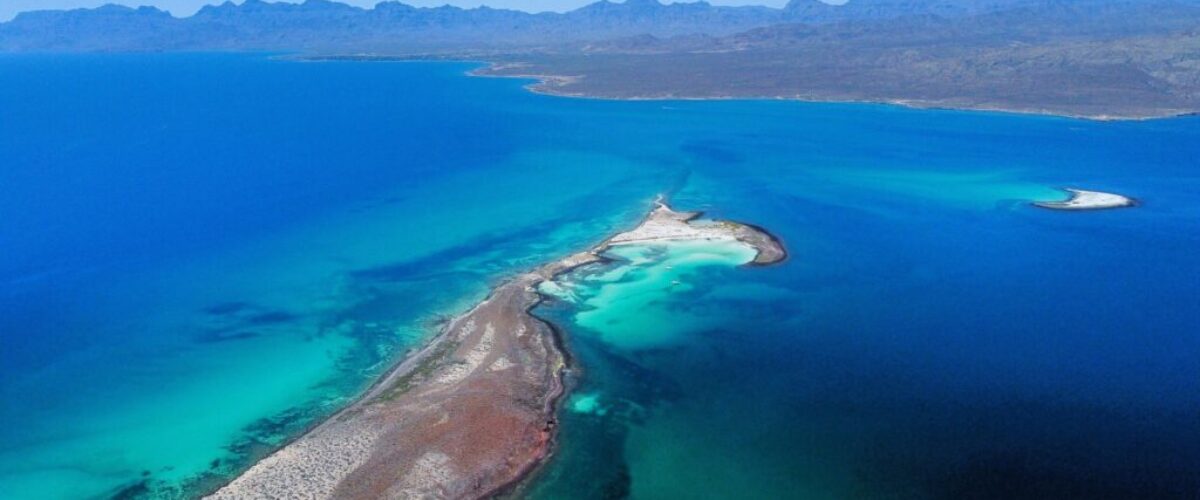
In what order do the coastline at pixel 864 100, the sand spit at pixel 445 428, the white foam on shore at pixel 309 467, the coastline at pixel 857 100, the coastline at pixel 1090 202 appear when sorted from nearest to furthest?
the white foam on shore at pixel 309 467, the sand spit at pixel 445 428, the coastline at pixel 1090 202, the coastline at pixel 857 100, the coastline at pixel 864 100

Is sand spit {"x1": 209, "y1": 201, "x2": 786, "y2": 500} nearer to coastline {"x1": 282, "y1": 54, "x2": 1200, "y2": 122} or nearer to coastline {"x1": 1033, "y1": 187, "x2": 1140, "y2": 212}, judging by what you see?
coastline {"x1": 1033, "y1": 187, "x2": 1140, "y2": 212}

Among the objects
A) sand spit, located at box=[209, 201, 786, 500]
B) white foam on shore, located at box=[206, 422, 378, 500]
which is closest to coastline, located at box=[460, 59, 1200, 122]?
sand spit, located at box=[209, 201, 786, 500]

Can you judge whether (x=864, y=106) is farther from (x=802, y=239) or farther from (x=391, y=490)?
(x=391, y=490)

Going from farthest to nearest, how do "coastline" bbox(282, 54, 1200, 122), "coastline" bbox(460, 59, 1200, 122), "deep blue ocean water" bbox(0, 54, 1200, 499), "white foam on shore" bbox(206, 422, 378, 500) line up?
"coastline" bbox(282, 54, 1200, 122), "coastline" bbox(460, 59, 1200, 122), "deep blue ocean water" bbox(0, 54, 1200, 499), "white foam on shore" bbox(206, 422, 378, 500)

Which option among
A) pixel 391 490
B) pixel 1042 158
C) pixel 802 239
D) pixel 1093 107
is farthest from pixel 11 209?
pixel 1093 107

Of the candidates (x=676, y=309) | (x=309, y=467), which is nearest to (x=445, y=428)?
(x=309, y=467)

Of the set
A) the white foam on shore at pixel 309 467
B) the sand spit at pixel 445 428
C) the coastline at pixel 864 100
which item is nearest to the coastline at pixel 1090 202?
the sand spit at pixel 445 428

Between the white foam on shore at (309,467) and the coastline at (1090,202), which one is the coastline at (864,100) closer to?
the coastline at (1090,202)
